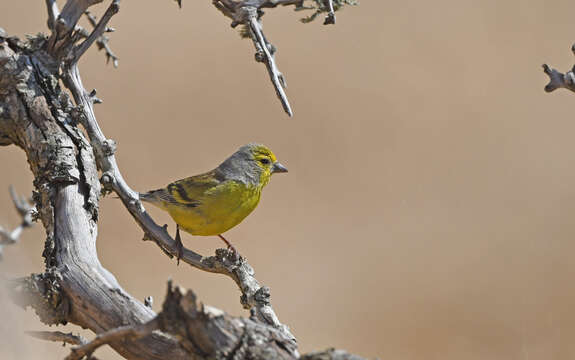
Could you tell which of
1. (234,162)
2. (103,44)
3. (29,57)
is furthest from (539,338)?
(29,57)

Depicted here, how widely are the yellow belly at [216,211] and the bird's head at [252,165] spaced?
171mm

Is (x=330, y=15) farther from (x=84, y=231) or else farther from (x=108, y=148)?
(x=84, y=231)

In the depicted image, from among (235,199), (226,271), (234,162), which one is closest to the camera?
(226,271)

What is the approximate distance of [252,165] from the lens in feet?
17.3

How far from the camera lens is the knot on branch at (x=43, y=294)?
3514mm

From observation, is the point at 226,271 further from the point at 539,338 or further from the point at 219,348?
the point at 539,338

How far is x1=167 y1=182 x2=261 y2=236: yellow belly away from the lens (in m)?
4.79

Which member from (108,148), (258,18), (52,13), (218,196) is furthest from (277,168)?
(52,13)

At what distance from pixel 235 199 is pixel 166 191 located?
1.82 ft

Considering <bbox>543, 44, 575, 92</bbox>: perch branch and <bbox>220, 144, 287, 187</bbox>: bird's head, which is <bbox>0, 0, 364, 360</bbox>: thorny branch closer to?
<bbox>220, 144, 287, 187</bbox>: bird's head

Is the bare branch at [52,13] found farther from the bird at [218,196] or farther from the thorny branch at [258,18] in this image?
the bird at [218,196]

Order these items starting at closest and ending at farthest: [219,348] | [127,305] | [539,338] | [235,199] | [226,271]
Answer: [219,348] → [127,305] → [226,271] → [235,199] → [539,338]

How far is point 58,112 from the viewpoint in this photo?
175 inches

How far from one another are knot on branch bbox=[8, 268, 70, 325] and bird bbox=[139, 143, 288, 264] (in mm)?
1079
